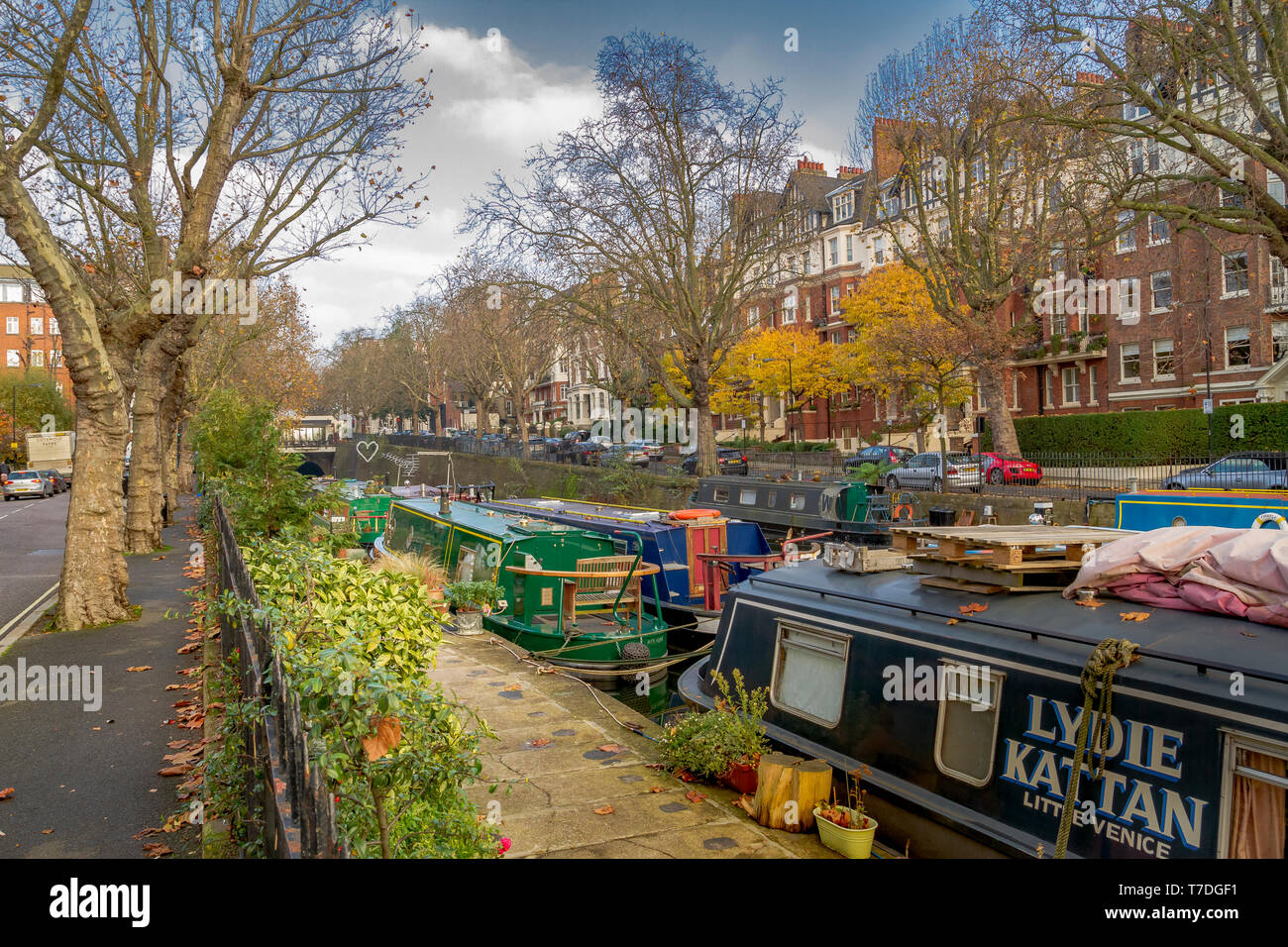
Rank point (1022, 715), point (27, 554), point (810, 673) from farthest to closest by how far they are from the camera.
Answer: point (27, 554), point (810, 673), point (1022, 715)

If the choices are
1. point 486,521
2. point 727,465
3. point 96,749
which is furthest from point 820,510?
point 96,749

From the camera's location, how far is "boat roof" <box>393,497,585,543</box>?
47.4 ft

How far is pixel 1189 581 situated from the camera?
5.43 meters

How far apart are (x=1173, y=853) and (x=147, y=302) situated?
13.5 m

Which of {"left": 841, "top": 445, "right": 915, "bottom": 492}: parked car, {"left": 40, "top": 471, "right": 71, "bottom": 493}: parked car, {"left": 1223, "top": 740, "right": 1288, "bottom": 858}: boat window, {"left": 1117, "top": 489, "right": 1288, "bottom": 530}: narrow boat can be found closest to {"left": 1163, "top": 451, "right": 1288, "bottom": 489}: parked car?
{"left": 841, "top": 445, "right": 915, "bottom": 492}: parked car

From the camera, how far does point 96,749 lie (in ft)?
23.1

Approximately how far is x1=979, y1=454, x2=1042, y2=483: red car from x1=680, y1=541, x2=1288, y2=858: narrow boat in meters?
19.3

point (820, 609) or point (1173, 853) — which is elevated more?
point (820, 609)

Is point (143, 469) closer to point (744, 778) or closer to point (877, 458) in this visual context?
point (744, 778)

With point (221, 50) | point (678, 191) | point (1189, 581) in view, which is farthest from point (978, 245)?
point (1189, 581)

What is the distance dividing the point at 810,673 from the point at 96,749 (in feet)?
19.2

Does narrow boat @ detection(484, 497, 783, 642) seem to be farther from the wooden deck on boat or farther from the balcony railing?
the balcony railing
